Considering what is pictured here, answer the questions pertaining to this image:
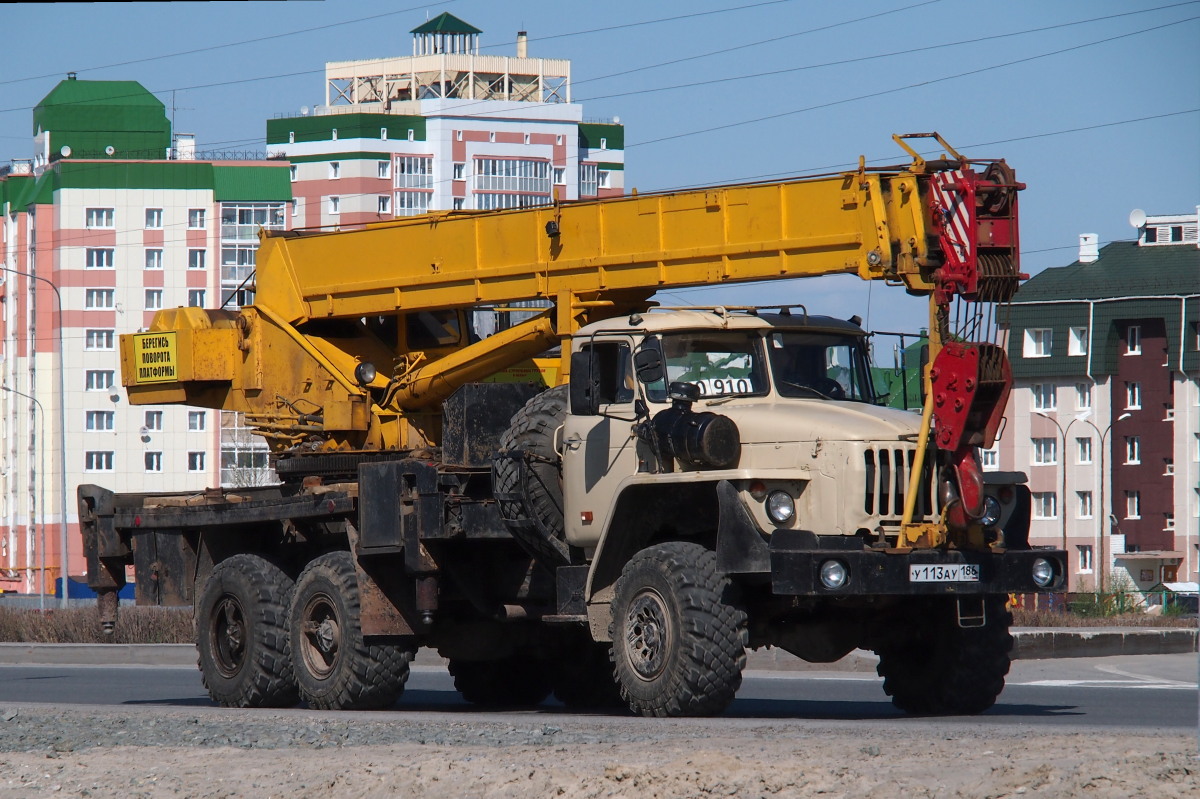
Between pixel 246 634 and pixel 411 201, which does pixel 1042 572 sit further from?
pixel 411 201

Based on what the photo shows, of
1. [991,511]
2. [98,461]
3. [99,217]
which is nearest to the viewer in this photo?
[991,511]

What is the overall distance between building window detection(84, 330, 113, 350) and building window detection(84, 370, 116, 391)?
143cm

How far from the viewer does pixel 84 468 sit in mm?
100250

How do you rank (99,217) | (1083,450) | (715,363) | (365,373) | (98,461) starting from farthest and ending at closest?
(98,461) < (99,217) < (1083,450) < (365,373) < (715,363)

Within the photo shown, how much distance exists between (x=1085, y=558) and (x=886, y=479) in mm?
71987

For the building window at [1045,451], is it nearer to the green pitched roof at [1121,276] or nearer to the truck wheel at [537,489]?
the green pitched roof at [1121,276]

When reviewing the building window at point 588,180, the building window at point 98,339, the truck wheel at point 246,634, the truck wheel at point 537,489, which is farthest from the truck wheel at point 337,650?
the building window at point 588,180

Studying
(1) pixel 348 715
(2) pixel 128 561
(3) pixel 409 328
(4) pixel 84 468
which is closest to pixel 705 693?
(1) pixel 348 715

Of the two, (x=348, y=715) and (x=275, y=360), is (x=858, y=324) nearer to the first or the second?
(x=348, y=715)

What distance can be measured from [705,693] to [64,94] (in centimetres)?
9738

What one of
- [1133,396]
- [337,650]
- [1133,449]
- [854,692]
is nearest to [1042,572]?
[337,650]

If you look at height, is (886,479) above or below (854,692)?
above

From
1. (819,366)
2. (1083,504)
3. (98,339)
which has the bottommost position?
(1083,504)

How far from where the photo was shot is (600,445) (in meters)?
13.5
